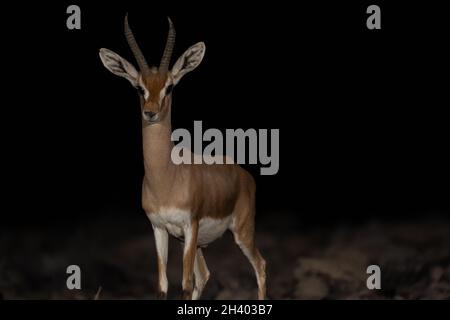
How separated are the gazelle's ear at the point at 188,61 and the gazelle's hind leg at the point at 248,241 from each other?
2.03 m

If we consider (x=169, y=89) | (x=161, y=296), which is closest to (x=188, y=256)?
(x=161, y=296)

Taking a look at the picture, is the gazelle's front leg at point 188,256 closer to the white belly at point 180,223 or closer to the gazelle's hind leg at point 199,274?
the white belly at point 180,223

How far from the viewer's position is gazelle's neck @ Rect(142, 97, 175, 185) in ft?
34.7

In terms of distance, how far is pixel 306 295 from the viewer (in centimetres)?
1448

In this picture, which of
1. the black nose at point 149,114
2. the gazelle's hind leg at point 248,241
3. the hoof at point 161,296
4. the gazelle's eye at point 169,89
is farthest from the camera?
the gazelle's hind leg at point 248,241

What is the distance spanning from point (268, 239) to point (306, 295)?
636cm

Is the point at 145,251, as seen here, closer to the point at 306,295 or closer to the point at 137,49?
the point at 306,295

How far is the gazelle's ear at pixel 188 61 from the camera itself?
1073 cm

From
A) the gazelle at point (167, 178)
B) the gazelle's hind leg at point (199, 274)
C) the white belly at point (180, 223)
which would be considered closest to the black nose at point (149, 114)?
the gazelle at point (167, 178)

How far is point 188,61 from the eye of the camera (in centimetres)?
1088

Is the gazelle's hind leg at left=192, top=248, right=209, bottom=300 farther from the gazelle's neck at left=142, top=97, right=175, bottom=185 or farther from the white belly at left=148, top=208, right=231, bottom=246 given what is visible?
the gazelle's neck at left=142, top=97, right=175, bottom=185

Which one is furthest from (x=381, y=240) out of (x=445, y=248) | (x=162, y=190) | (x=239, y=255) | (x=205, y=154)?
(x=162, y=190)

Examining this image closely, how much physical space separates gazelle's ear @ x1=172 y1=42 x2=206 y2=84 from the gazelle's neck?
0.34m

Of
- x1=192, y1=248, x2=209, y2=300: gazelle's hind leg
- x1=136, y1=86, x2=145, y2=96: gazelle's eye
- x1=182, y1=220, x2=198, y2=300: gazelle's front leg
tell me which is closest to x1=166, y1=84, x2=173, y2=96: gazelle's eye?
x1=136, y1=86, x2=145, y2=96: gazelle's eye
